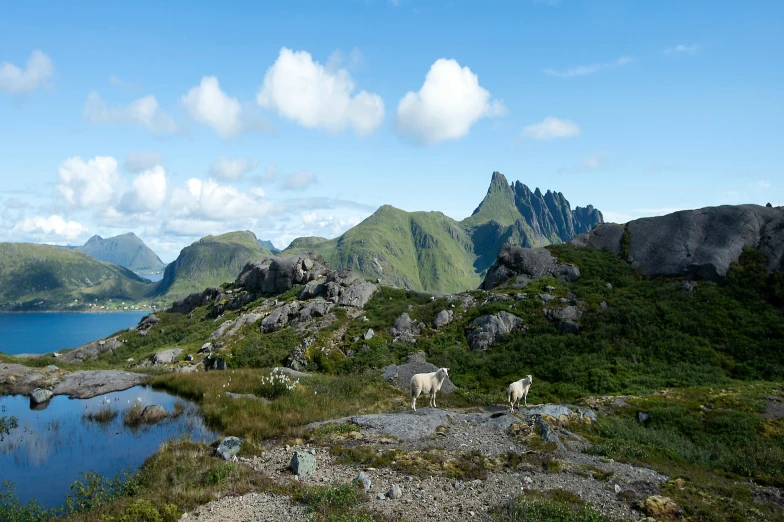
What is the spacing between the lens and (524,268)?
6009 centimetres

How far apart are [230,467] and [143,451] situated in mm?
7523

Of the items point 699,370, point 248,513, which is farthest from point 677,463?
point 699,370

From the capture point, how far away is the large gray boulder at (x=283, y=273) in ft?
237

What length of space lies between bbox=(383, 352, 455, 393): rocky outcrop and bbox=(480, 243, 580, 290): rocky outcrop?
938 inches

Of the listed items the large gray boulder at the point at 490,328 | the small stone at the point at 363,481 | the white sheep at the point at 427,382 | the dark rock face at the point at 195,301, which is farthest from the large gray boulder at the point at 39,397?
the dark rock face at the point at 195,301

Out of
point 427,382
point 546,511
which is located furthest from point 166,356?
point 546,511

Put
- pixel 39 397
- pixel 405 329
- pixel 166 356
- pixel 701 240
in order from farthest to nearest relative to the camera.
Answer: pixel 701 240
pixel 166 356
pixel 405 329
pixel 39 397

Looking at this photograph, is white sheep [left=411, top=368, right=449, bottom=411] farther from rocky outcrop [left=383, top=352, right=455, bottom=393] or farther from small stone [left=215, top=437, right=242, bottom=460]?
small stone [left=215, top=437, right=242, bottom=460]

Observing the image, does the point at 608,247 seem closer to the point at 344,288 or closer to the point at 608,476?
the point at 344,288

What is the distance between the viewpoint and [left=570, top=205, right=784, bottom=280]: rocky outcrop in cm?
5056

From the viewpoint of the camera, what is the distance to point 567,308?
45.4 metres

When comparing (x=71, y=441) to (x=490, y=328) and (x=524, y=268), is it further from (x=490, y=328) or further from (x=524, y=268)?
(x=524, y=268)

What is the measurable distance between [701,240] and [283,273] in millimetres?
64753

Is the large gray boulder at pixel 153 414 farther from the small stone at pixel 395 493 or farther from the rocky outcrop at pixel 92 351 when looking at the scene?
the rocky outcrop at pixel 92 351
